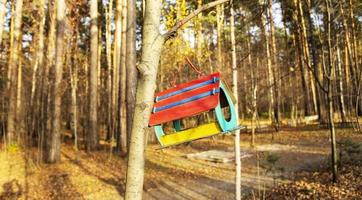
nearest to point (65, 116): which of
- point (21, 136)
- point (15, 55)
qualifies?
point (21, 136)

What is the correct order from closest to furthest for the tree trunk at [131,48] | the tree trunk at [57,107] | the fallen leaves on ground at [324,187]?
1. the fallen leaves on ground at [324,187]
2. the tree trunk at [131,48]
3. the tree trunk at [57,107]

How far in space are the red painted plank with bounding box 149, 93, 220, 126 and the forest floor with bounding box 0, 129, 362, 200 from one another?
10.8 feet

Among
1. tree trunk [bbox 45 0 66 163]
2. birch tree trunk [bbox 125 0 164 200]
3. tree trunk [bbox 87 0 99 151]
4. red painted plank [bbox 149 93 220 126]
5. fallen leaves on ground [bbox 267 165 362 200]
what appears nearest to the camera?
birch tree trunk [bbox 125 0 164 200]

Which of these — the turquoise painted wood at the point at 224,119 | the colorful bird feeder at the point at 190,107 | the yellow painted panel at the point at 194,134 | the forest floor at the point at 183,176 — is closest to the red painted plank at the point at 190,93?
the colorful bird feeder at the point at 190,107

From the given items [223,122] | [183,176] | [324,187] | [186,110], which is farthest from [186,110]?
[183,176]

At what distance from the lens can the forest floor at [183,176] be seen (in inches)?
283

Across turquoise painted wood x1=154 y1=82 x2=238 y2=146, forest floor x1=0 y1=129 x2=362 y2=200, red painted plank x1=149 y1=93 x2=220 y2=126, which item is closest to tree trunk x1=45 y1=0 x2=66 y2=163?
forest floor x1=0 y1=129 x2=362 y2=200

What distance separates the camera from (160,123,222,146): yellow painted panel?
2629 mm

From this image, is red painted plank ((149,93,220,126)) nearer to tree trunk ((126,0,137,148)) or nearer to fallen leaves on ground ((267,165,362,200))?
fallen leaves on ground ((267,165,362,200))

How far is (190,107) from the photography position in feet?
8.38

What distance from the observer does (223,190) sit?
311 inches

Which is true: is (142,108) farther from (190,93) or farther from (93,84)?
(93,84)

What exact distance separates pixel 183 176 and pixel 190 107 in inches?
288

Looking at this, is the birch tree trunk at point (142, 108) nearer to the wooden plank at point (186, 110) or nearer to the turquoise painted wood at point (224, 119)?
the wooden plank at point (186, 110)
